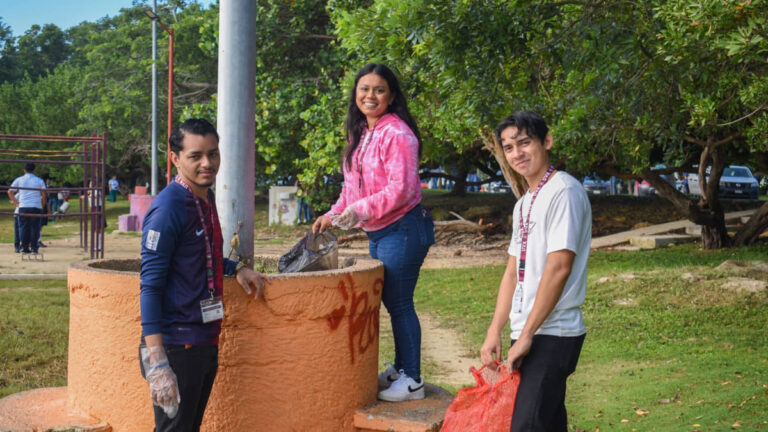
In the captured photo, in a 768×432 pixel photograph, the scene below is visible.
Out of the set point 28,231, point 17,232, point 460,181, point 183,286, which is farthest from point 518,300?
point 460,181

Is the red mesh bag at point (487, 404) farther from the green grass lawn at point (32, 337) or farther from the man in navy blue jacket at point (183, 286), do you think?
the green grass lawn at point (32, 337)

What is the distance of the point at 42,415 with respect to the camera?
3891 millimetres

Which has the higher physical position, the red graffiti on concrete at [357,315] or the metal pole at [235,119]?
the metal pole at [235,119]

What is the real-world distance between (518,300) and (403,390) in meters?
1.25

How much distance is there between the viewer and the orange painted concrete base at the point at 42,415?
3664 mm

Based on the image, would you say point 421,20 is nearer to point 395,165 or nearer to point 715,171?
point 395,165

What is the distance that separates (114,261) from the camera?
4.25 m

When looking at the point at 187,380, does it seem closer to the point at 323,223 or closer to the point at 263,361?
the point at 263,361

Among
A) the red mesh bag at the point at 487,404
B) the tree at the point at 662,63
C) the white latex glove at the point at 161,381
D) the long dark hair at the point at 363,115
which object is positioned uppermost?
the tree at the point at 662,63

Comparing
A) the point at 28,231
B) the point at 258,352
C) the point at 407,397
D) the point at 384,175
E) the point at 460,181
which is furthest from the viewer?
the point at 460,181

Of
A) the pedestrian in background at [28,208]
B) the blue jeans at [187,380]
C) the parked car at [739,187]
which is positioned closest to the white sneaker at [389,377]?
the blue jeans at [187,380]

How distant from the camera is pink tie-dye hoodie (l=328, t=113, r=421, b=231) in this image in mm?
3666

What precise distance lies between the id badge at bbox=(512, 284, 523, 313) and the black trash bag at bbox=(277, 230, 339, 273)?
117 centimetres

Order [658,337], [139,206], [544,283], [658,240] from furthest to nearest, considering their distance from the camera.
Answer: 1. [139,206]
2. [658,240]
3. [658,337]
4. [544,283]
